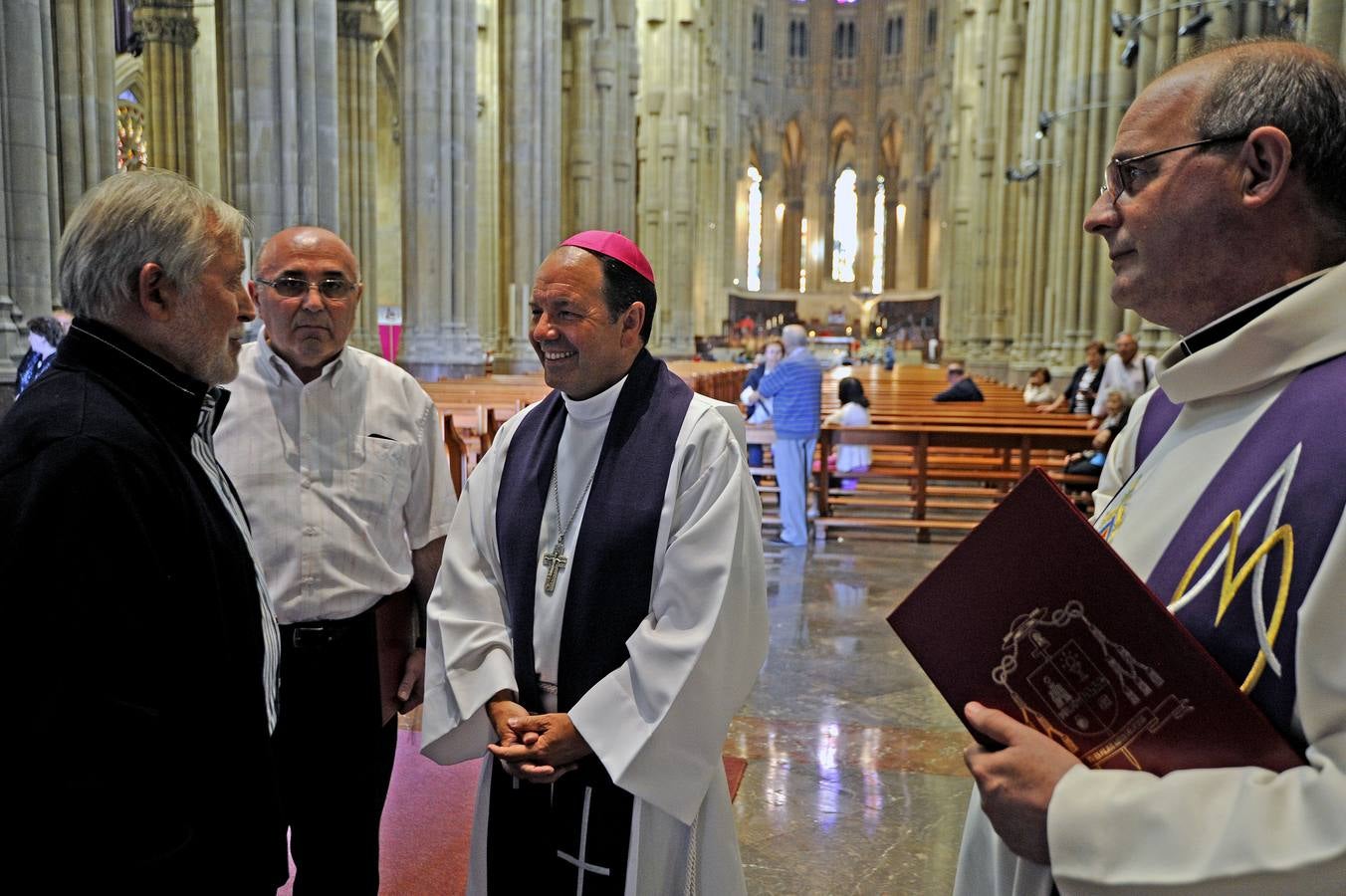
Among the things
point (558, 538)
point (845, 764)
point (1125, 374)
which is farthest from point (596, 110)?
point (558, 538)

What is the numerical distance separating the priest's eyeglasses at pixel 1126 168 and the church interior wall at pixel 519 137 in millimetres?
1958

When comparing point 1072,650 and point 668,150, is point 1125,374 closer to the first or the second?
point 1072,650

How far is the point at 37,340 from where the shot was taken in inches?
257

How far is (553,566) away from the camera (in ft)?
7.11

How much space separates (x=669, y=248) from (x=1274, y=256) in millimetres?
30267

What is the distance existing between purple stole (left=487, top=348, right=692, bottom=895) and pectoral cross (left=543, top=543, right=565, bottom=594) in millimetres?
25

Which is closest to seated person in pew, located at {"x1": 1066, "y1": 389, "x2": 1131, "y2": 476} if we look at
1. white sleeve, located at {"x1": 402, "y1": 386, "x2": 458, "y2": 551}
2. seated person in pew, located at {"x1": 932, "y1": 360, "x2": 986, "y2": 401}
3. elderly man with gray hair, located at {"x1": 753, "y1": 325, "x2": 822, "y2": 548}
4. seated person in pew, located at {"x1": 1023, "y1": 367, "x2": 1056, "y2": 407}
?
elderly man with gray hair, located at {"x1": 753, "y1": 325, "x2": 822, "y2": 548}

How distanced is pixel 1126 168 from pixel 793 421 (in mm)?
7270

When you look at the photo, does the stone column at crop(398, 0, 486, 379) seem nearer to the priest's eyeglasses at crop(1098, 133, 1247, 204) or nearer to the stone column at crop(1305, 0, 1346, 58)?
the stone column at crop(1305, 0, 1346, 58)

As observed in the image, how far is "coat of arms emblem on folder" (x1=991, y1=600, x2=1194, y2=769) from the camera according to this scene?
47.8 inches

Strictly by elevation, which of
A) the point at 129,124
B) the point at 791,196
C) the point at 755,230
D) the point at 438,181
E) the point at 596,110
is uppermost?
the point at 791,196

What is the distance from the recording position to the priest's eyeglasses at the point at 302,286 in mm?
2449

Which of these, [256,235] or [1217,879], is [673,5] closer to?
[256,235]

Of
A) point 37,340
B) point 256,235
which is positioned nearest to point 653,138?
point 256,235
